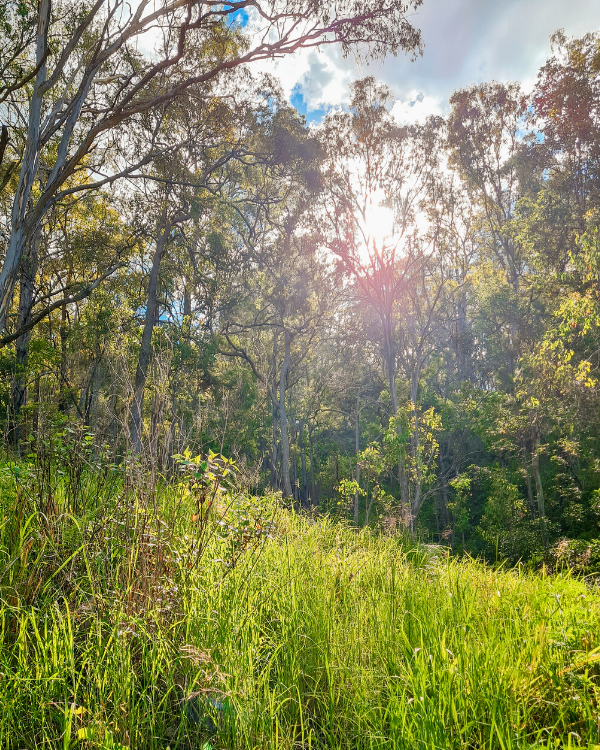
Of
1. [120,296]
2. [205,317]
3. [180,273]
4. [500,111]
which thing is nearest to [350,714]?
[180,273]

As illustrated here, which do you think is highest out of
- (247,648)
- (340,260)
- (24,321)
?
(340,260)

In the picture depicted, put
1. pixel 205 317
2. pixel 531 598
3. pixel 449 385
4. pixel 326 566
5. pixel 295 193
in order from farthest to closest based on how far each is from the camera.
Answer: pixel 449 385
pixel 205 317
pixel 295 193
pixel 326 566
pixel 531 598

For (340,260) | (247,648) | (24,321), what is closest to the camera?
(247,648)

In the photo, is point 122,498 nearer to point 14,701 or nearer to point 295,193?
point 14,701

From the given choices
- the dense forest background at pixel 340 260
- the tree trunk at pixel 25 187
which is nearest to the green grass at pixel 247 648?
the tree trunk at pixel 25 187

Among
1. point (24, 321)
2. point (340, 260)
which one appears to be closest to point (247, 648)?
point (24, 321)

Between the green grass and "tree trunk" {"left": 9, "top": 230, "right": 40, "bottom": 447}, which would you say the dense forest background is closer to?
"tree trunk" {"left": 9, "top": 230, "right": 40, "bottom": 447}

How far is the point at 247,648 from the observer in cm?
203

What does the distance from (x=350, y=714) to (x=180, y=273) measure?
512 inches

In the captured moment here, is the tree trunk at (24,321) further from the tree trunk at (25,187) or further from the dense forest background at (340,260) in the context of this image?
the tree trunk at (25,187)

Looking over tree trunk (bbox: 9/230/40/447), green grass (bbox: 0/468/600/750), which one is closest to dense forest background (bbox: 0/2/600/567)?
tree trunk (bbox: 9/230/40/447)

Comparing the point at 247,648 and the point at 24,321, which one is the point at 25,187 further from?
the point at 24,321

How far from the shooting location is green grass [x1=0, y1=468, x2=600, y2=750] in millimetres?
1622

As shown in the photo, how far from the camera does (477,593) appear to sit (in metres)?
3.04
